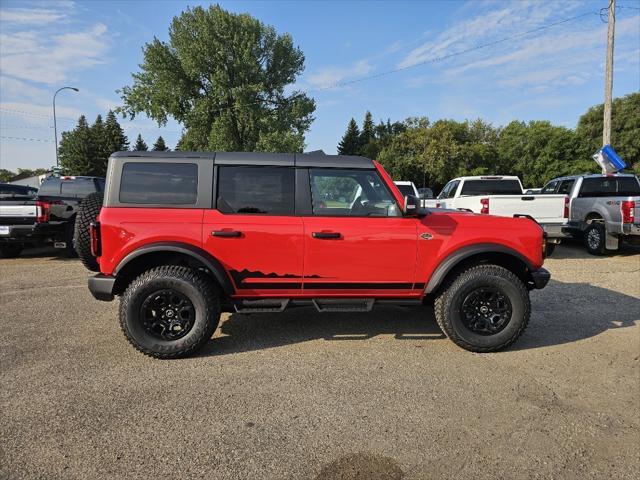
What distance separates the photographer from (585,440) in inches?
109

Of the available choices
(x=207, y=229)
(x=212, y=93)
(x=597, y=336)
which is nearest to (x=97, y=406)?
(x=207, y=229)

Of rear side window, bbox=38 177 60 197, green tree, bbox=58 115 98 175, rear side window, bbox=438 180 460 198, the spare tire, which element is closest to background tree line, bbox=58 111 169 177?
green tree, bbox=58 115 98 175

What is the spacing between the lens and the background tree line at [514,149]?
41469 millimetres

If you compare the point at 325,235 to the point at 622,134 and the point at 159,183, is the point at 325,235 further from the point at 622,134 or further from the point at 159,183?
the point at 622,134

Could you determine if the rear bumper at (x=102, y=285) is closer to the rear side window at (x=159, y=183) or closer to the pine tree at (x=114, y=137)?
the rear side window at (x=159, y=183)

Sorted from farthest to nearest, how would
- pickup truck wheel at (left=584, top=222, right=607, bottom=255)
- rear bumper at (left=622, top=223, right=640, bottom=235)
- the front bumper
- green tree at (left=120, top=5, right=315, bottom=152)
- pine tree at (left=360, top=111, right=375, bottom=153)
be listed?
1. pine tree at (left=360, top=111, right=375, bottom=153)
2. green tree at (left=120, top=5, right=315, bottom=152)
3. pickup truck wheel at (left=584, top=222, right=607, bottom=255)
4. rear bumper at (left=622, top=223, right=640, bottom=235)
5. the front bumper

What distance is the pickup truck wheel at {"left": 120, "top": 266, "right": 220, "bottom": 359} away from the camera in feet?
12.7

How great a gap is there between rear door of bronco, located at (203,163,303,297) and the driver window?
245mm

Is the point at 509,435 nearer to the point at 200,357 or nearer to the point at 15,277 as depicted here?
the point at 200,357

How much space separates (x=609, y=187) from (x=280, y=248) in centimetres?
1055

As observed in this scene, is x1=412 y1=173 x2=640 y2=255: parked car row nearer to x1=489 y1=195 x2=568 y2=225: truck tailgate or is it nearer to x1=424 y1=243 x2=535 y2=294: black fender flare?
x1=489 y1=195 x2=568 y2=225: truck tailgate

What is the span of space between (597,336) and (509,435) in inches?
102

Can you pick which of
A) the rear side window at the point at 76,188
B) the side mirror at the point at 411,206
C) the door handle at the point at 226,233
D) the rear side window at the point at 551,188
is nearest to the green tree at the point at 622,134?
the rear side window at the point at 551,188

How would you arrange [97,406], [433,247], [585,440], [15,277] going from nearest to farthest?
[585,440], [97,406], [433,247], [15,277]
